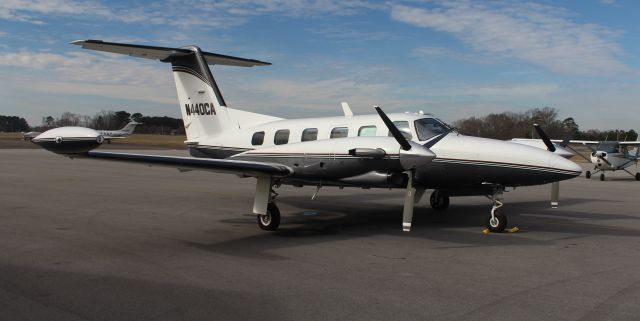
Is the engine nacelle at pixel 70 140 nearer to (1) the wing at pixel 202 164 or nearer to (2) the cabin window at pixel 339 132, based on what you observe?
(1) the wing at pixel 202 164

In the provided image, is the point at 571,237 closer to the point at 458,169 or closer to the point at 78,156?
the point at 458,169

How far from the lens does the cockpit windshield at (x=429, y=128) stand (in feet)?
32.2

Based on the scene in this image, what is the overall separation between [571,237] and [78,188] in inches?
569

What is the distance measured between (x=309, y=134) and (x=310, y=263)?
15.2 feet

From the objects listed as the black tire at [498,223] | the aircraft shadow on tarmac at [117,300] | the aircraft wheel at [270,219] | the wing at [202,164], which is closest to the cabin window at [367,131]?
the wing at [202,164]

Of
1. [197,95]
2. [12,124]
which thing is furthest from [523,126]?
[12,124]

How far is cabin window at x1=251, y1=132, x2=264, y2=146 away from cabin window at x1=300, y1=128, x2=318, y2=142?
119 centimetres

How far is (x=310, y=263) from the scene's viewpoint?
6.86 meters

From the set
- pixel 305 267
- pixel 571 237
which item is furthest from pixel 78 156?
pixel 571 237

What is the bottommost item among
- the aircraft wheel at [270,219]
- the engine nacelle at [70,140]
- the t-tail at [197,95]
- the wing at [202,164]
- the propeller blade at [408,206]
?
the aircraft wheel at [270,219]

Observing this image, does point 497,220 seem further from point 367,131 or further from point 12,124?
point 12,124

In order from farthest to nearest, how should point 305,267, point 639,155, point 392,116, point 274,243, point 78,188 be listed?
point 639,155 < point 78,188 < point 392,116 < point 274,243 < point 305,267

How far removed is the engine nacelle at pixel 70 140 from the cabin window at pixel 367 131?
5051 millimetres

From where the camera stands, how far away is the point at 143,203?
13383mm
